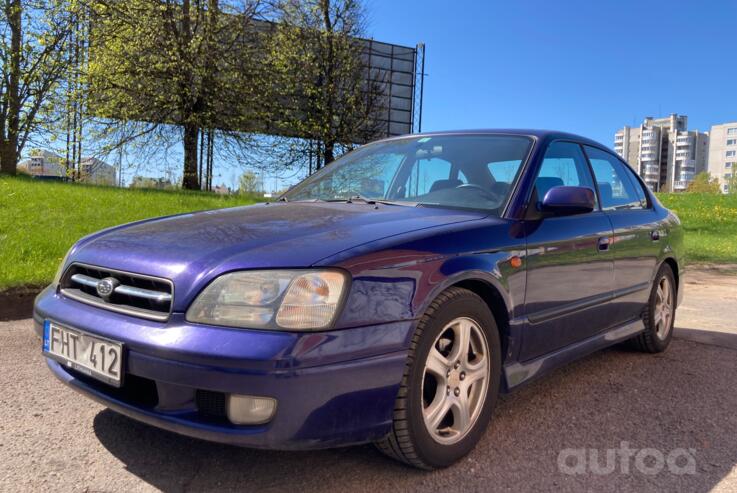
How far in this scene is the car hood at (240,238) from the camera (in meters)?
2.02

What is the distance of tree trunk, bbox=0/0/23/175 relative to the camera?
1449 cm

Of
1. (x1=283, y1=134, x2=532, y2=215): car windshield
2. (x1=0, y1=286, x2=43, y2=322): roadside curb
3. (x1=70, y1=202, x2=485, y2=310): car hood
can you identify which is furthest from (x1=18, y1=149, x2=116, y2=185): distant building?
(x1=70, y1=202, x2=485, y2=310): car hood

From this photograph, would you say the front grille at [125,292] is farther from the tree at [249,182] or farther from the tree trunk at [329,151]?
the tree at [249,182]

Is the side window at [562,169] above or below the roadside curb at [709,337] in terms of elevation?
above

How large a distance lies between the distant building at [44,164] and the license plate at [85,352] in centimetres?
1716

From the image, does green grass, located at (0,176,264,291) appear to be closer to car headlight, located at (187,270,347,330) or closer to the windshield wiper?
the windshield wiper

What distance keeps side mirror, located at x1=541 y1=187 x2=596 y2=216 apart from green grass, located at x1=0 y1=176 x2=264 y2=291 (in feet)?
15.1

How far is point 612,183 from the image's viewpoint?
3.91 meters

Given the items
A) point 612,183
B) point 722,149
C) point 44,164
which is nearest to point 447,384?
point 612,183

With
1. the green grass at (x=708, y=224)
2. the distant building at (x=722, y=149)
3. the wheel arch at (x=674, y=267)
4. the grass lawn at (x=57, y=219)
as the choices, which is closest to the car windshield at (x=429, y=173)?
the wheel arch at (x=674, y=267)

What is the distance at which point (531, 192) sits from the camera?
9.57ft

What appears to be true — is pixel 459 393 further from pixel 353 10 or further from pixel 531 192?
pixel 353 10

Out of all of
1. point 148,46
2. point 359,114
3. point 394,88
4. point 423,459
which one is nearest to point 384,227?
point 423,459

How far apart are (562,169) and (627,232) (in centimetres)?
68
